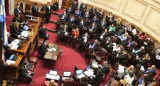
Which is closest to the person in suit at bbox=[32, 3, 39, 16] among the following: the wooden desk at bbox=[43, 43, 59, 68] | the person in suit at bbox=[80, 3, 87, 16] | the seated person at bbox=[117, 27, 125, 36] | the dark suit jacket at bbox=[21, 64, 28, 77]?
the wooden desk at bbox=[43, 43, 59, 68]

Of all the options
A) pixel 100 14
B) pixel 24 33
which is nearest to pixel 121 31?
pixel 100 14

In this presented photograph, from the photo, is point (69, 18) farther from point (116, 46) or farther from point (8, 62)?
point (8, 62)

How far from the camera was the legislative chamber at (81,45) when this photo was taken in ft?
24.7

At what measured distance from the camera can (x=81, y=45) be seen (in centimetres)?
1072

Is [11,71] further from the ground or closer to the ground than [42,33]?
closer to the ground

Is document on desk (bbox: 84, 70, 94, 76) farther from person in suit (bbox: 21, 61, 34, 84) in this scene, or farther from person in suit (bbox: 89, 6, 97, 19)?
person in suit (bbox: 89, 6, 97, 19)

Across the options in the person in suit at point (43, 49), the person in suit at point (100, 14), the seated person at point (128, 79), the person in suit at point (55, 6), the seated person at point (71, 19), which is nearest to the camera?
the seated person at point (128, 79)

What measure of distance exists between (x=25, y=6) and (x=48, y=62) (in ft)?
19.4

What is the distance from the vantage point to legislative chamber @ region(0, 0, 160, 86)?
7.52m

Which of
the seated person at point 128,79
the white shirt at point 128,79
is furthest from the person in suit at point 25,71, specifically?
the white shirt at point 128,79

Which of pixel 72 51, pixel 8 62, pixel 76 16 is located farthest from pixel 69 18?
pixel 8 62

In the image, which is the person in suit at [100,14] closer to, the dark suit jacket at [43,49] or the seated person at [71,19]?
the seated person at [71,19]

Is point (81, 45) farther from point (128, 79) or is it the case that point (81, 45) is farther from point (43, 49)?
point (128, 79)

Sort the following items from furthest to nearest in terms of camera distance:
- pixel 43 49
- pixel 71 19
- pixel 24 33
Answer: pixel 71 19 < pixel 43 49 < pixel 24 33
